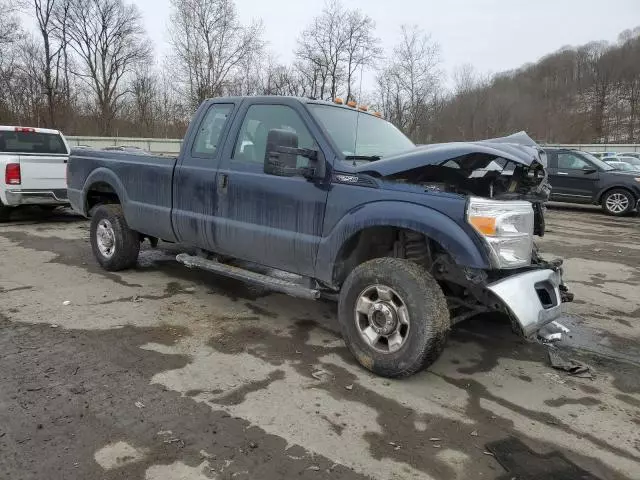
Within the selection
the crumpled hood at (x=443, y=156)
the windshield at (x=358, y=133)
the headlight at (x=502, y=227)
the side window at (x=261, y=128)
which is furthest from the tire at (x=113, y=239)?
the headlight at (x=502, y=227)

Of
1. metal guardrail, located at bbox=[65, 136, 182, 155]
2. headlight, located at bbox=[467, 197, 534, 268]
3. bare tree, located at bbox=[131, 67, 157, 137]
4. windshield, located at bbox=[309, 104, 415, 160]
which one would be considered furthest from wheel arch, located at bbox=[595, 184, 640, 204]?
bare tree, located at bbox=[131, 67, 157, 137]

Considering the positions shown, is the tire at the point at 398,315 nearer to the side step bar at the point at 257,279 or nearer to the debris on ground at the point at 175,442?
the side step bar at the point at 257,279

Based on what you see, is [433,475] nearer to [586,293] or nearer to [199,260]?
[199,260]

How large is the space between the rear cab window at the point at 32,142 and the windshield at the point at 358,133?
24.3 ft

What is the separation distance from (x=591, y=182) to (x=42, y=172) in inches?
532

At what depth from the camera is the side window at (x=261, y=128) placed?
4273 millimetres

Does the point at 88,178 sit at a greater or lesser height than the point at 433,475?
greater

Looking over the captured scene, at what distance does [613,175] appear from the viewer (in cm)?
1385

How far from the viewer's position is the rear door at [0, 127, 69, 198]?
909 cm

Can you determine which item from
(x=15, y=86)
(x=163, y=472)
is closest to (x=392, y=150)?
(x=163, y=472)

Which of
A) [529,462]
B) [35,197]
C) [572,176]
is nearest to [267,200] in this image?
[529,462]

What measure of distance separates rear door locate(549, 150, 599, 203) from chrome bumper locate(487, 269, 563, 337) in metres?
12.2

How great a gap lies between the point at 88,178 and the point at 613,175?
13213 millimetres

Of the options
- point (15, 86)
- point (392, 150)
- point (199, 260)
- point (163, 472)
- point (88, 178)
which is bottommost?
point (163, 472)
